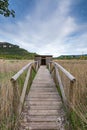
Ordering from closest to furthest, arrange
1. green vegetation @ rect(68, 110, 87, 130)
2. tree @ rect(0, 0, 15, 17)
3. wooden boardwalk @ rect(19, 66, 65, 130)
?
green vegetation @ rect(68, 110, 87, 130)
wooden boardwalk @ rect(19, 66, 65, 130)
tree @ rect(0, 0, 15, 17)

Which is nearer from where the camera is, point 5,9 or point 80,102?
point 80,102

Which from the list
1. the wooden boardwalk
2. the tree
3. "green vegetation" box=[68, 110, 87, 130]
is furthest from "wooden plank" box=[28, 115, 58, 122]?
the tree

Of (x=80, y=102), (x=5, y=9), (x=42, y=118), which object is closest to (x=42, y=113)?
(x=42, y=118)

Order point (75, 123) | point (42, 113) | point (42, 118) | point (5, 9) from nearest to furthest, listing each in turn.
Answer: point (75, 123) → point (42, 118) → point (42, 113) → point (5, 9)

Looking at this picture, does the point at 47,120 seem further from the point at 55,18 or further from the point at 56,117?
the point at 55,18

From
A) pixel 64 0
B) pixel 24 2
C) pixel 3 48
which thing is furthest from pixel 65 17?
pixel 3 48

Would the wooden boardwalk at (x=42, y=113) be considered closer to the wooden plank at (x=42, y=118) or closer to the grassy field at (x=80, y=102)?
the wooden plank at (x=42, y=118)

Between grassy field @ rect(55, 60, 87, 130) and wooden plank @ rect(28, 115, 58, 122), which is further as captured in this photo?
wooden plank @ rect(28, 115, 58, 122)

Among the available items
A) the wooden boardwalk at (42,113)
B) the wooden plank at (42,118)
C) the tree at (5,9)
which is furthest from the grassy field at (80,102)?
the tree at (5,9)

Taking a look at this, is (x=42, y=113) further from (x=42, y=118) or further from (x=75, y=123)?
(x=75, y=123)

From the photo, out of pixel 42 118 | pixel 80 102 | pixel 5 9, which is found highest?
pixel 5 9

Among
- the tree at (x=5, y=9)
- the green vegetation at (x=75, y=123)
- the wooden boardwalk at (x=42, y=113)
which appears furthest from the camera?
the tree at (x=5, y=9)

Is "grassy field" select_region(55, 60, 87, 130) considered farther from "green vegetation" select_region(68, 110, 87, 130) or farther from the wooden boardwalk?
the wooden boardwalk

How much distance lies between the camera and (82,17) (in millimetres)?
9461
